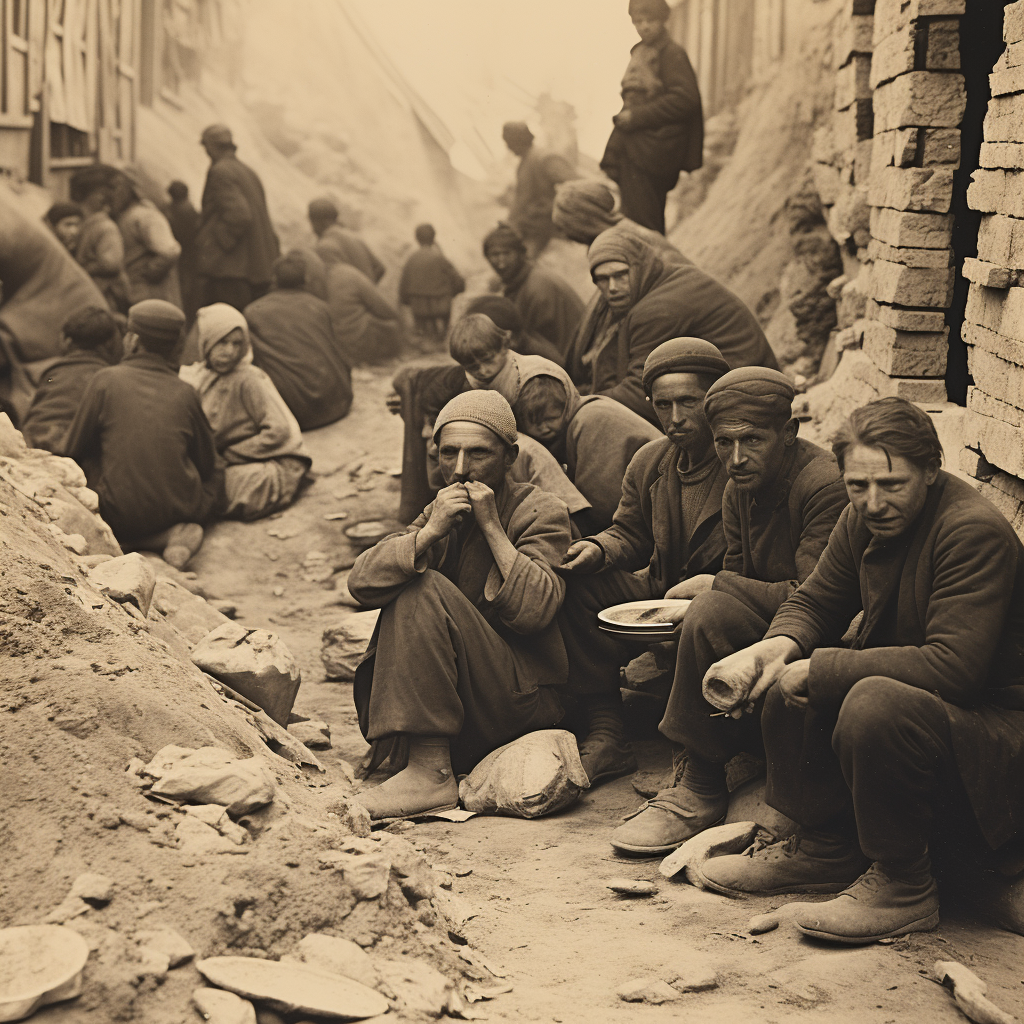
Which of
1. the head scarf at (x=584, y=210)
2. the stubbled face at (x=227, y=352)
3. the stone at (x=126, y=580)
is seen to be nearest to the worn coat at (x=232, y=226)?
the stubbled face at (x=227, y=352)

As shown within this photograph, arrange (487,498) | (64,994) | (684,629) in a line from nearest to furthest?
(64,994) < (684,629) < (487,498)

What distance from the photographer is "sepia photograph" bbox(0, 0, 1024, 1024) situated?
2828 mm

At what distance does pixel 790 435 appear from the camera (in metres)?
3.85

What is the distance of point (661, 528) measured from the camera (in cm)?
445

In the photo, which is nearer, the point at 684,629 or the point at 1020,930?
the point at 1020,930

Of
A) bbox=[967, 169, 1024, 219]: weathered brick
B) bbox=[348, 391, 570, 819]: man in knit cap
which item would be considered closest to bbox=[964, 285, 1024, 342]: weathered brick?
bbox=[967, 169, 1024, 219]: weathered brick

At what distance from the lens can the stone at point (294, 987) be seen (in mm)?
Result: 2508

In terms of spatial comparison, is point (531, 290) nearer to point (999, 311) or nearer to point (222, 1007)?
point (999, 311)

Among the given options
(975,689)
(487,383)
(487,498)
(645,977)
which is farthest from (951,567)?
(487,383)

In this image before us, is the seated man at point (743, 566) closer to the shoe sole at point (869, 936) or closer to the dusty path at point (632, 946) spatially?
the dusty path at point (632, 946)

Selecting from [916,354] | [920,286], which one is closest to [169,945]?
[916,354]

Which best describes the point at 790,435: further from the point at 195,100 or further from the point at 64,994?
the point at 195,100

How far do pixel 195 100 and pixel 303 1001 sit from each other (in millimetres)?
12513

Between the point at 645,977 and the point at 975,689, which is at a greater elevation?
the point at 975,689
